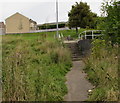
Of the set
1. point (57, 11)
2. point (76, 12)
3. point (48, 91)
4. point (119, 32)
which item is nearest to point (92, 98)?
point (48, 91)

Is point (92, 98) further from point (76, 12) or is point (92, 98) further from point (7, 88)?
point (76, 12)

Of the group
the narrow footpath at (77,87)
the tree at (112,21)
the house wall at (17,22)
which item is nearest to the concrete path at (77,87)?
the narrow footpath at (77,87)

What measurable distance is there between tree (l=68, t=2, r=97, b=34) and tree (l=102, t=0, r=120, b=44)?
76.1 feet

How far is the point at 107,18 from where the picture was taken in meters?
7.74

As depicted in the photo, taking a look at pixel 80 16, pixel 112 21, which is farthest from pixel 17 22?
pixel 112 21

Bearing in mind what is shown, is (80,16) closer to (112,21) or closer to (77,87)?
(112,21)

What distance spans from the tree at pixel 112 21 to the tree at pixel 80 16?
23.2m

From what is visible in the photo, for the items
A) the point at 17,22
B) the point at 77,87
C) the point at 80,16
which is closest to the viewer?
the point at 77,87

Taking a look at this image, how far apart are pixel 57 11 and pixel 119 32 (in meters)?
14.3

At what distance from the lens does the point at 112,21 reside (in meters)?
7.46

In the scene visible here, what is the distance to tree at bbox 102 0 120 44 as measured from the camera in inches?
285

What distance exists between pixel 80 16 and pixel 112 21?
23920mm

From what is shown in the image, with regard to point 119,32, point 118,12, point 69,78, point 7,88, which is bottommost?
point 69,78

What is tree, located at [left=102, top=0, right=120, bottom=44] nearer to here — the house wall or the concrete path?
the concrete path
